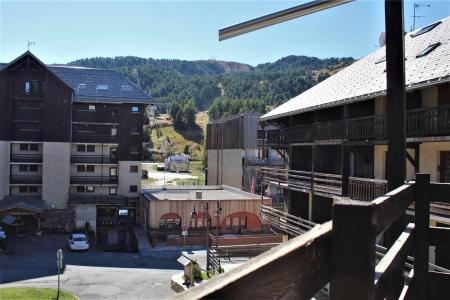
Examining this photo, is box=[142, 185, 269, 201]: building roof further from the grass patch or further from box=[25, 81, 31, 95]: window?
the grass patch

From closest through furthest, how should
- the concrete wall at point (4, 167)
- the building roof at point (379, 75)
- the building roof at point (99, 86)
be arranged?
the building roof at point (379, 75) < the concrete wall at point (4, 167) < the building roof at point (99, 86)

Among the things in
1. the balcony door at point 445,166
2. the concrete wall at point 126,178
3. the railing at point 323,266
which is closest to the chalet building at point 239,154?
the concrete wall at point 126,178

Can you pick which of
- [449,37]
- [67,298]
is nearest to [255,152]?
[67,298]

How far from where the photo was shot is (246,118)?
172 feet

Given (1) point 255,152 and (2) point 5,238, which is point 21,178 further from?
(1) point 255,152

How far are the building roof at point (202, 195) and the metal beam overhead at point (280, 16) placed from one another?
36.7 meters

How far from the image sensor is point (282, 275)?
1.28m

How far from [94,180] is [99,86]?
9.38 m

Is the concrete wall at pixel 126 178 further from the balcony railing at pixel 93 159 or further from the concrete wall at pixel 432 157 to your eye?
the concrete wall at pixel 432 157

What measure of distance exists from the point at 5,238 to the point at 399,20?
37.2 m

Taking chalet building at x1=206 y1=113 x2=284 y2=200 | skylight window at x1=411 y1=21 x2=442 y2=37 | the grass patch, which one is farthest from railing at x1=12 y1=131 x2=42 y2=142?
skylight window at x1=411 y1=21 x2=442 y2=37

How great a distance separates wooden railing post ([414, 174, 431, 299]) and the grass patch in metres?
20.6

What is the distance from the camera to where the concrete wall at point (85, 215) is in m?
43.5

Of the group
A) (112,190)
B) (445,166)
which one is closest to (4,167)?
(112,190)
